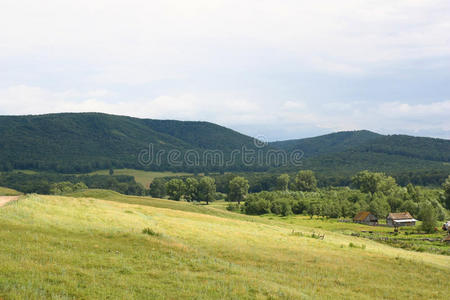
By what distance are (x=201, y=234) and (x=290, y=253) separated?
8261 millimetres

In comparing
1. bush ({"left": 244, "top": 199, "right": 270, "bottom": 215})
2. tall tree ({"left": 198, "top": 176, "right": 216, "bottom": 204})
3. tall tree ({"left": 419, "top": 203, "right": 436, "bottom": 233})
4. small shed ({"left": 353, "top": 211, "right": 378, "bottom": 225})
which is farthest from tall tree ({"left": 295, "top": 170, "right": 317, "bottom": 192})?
tall tree ({"left": 419, "top": 203, "right": 436, "bottom": 233})

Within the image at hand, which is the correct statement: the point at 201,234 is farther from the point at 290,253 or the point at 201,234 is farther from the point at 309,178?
the point at 309,178

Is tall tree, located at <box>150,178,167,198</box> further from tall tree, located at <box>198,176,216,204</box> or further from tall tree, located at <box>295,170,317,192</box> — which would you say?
tall tree, located at <box>295,170,317,192</box>

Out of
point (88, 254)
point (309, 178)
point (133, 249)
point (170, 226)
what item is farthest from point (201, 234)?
point (309, 178)

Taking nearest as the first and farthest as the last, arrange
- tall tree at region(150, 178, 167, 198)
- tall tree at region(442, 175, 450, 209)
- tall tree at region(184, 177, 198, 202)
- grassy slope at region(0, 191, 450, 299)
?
1. grassy slope at region(0, 191, 450, 299)
2. tall tree at region(442, 175, 450, 209)
3. tall tree at region(184, 177, 198, 202)
4. tall tree at region(150, 178, 167, 198)

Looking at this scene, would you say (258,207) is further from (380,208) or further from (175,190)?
(380,208)

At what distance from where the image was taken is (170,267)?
17.8 metres

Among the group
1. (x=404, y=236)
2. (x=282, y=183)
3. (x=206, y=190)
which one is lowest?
(x=404, y=236)

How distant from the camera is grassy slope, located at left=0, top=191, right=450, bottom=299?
566 inches

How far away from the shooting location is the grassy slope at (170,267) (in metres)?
14.4

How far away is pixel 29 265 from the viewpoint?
1542cm

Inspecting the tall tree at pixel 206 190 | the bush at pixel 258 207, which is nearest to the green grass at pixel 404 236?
the bush at pixel 258 207

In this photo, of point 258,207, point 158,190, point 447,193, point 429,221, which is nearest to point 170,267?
point 429,221

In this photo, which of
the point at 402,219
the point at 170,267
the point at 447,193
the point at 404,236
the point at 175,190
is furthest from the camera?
the point at 175,190
